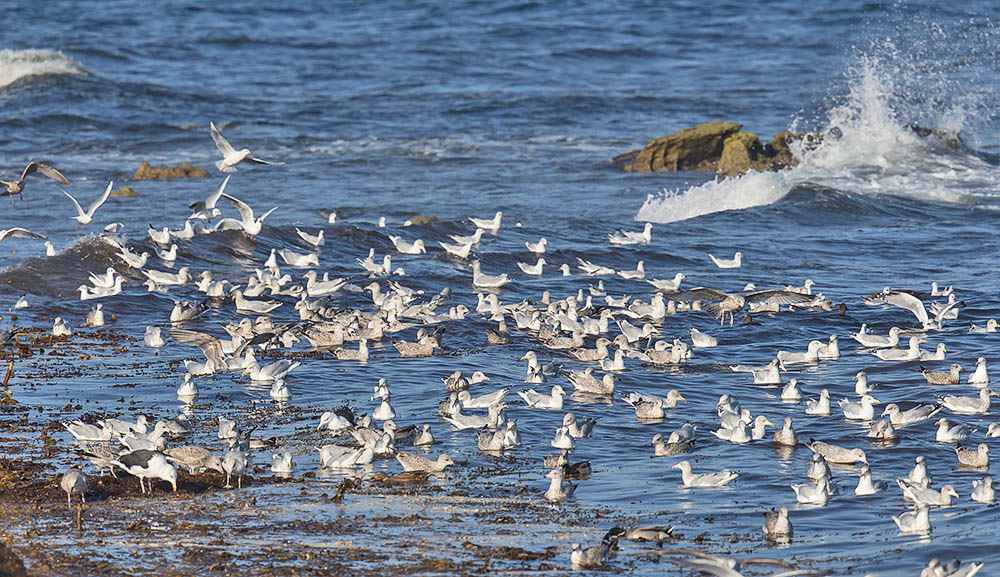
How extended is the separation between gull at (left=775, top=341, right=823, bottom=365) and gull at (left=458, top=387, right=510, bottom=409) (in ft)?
12.6

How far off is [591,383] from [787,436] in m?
2.70

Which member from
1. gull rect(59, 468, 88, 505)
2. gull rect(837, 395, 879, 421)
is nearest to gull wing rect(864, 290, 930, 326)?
gull rect(837, 395, 879, 421)

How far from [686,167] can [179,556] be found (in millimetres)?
23060

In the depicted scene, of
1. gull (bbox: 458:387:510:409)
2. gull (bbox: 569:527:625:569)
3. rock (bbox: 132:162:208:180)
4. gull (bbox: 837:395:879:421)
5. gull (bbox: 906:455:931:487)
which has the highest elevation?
gull (bbox: 569:527:625:569)

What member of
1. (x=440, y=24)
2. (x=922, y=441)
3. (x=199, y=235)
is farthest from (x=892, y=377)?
(x=440, y=24)

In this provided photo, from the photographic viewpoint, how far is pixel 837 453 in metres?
11.2

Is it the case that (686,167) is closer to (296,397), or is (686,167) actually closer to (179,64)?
(296,397)

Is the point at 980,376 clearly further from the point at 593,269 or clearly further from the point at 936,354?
the point at 593,269

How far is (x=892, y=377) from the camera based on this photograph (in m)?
14.6

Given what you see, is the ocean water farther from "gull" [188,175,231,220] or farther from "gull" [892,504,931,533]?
"gull" [188,175,231,220]

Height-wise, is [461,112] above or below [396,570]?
below

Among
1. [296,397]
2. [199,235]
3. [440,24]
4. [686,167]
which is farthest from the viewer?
[440,24]

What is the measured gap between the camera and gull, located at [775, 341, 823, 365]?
15.1 meters

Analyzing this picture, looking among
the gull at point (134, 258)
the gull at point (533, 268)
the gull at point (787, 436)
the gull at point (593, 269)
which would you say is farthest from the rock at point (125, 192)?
the gull at point (787, 436)
